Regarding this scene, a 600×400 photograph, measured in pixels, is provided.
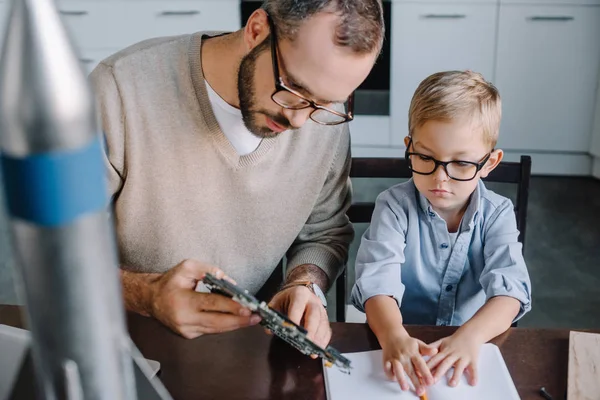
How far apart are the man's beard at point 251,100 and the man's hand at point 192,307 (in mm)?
328

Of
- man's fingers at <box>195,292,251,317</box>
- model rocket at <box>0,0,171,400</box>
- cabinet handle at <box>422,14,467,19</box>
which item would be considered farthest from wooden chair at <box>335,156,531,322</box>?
cabinet handle at <box>422,14,467,19</box>

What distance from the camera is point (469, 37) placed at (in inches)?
123

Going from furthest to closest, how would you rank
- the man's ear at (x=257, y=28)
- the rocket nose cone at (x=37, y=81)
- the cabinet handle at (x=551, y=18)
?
the cabinet handle at (x=551, y=18) → the man's ear at (x=257, y=28) → the rocket nose cone at (x=37, y=81)

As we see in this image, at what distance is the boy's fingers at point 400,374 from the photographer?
0.87 metres

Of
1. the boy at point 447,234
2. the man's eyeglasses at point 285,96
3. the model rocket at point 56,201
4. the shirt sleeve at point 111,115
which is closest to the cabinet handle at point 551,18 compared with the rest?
the boy at point 447,234

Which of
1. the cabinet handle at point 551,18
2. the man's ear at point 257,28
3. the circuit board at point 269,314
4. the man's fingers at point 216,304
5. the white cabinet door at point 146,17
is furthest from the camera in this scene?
the white cabinet door at point 146,17

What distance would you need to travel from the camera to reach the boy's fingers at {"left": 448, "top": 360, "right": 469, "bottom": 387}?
0.88 meters

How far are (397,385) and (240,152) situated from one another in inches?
21.3

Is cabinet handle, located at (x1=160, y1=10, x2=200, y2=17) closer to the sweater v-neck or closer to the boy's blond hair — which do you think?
the sweater v-neck

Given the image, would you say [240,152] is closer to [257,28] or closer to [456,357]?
[257,28]

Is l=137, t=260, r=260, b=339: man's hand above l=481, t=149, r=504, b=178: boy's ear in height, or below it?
below

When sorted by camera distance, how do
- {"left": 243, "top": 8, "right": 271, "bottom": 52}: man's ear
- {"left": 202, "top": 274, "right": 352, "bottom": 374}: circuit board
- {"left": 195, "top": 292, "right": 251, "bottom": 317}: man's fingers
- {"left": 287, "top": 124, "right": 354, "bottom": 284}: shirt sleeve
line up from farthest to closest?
{"left": 287, "top": 124, "right": 354, "bottom": 284}: shirt sleeve, {"left": 243, "top": 8, "right": 271, "bottom": 52}: man's ear, {"left": 195, "top": 292, "right": 251, "bottom": 317}: man's fingers, {"left": 202, "top": 274, "right": 352, "bottom": 374}: circuit board

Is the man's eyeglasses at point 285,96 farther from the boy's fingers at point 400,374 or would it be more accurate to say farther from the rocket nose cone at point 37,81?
the rocket nose cone at point 37,81

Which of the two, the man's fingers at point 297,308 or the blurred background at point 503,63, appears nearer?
the man's fingers at point 297,308
